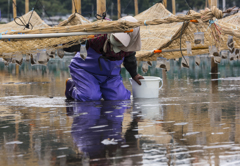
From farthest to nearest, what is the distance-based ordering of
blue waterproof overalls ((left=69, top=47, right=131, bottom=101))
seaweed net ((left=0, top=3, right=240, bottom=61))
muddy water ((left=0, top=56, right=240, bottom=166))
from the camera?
blue waterproof overalls ((left=69, top=47, right=131, bottom=101)), seaweed net ((left=0, top=3, right=240, bottom=61)), muddy water ((left=0, top=56, right=240, bottom=166))

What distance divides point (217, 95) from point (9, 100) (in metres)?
3.37

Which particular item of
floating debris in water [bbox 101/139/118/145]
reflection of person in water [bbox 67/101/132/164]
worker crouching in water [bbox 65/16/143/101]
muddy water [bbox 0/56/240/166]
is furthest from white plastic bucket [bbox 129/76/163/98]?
floating debris in water [bbox 101/139/118/145]

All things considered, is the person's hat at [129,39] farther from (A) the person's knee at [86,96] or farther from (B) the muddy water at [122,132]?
(A) the person's knee at [86,96]

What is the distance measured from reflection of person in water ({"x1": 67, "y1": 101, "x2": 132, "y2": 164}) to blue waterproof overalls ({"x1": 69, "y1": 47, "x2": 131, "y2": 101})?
0.77 ft

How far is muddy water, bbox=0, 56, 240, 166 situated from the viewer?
9.78 feet

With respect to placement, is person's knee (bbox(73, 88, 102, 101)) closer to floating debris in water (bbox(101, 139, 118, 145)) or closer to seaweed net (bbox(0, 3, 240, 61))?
seaweed net (bbox(0, 3, 240, 61))

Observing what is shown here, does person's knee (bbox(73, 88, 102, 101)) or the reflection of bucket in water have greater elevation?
person's knee (bbox(73, 88, 102, 101))

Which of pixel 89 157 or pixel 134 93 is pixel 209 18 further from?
pixel 89 157

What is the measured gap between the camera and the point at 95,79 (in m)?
6.24

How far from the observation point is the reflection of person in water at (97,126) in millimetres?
3227

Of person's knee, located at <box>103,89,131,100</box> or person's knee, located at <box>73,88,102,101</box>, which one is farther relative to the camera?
person's knee, located at <box>103,89,131,100</box>

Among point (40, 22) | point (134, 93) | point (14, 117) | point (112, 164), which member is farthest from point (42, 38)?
point (40, 22)

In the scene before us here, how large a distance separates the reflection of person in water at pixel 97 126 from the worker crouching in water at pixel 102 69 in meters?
0.26

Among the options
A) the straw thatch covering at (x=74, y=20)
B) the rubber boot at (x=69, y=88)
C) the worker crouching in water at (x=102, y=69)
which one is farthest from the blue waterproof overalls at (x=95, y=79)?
the straw thatch covering at (x=74, y=20)
